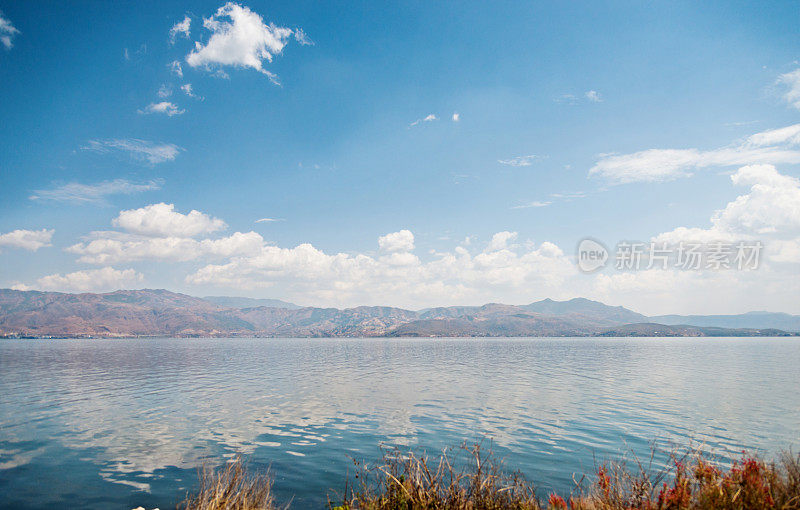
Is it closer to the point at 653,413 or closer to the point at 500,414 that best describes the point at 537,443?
the point at 500,414

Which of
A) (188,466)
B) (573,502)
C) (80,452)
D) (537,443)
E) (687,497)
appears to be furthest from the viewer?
(537,443)

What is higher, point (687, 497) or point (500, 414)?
point (687, 497)

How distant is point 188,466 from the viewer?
76.9 feet

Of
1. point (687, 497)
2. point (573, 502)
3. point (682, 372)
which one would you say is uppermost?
point (687, 497)

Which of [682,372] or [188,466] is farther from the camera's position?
[682,372]

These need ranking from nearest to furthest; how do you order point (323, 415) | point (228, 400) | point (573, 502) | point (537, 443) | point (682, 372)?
point (573, 502), point (537, 443), point (323, 415), point (228, 400), point (682, 372)

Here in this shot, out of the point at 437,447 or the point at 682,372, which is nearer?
the point at 437,447

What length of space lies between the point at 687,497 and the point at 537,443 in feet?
62.0

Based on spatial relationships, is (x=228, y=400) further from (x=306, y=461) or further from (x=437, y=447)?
(x=437, y=447)

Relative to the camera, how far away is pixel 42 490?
20109 millimetres

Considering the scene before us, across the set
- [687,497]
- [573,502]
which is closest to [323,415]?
[573,502]

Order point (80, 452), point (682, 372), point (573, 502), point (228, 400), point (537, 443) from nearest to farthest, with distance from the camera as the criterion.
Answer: point (573, 502) < point (80, 452) < point (537, 443) < point (228, 400) < point (682, 372)

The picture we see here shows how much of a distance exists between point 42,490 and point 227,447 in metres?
9.63

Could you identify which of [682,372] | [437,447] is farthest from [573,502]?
[682,372]
